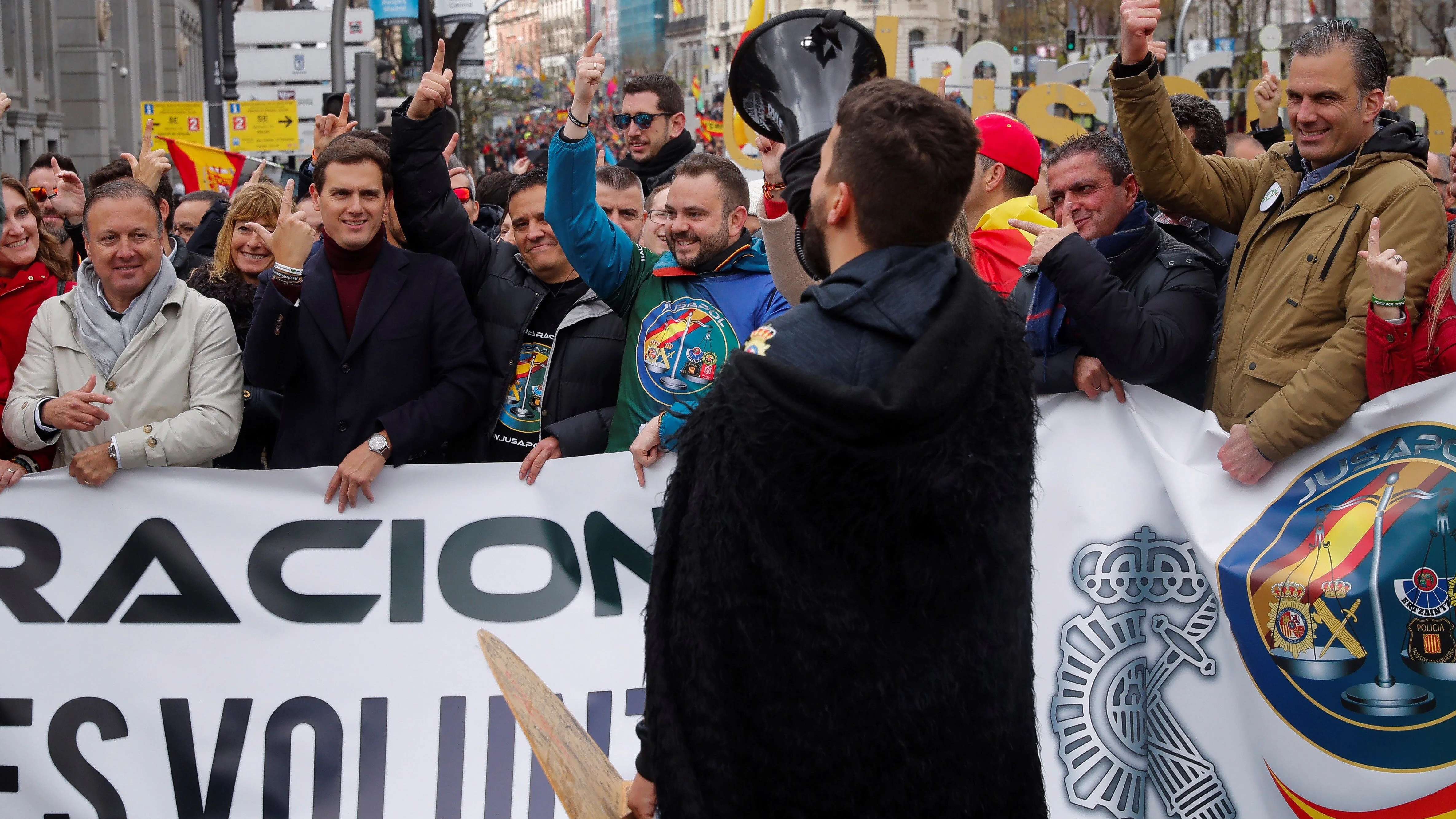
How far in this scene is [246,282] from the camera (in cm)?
499

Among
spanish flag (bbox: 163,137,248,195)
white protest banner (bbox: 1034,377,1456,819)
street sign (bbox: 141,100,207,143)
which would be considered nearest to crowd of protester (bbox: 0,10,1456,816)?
white protest banner (bbox: 1034,377,1456,819)

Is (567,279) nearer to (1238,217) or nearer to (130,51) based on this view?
(1238,217)

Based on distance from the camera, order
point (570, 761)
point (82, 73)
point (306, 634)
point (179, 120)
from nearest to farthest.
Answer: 1. point (570, 761)
2. point (306, 634)
3. point (179, 120)
4. point (82, 73)

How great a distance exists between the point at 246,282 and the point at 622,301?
→ 1.60 metres

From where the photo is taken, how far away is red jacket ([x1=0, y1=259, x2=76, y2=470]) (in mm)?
4309

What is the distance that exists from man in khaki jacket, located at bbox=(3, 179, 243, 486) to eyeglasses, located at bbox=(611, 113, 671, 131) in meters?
3.40

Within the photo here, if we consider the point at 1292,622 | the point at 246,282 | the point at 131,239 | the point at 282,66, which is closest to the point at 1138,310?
the point at 1292,622

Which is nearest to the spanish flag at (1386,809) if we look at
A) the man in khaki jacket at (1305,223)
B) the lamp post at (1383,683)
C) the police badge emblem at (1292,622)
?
the lamp post at (1383,683)

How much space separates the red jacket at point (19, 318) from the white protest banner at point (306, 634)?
0.30 meters

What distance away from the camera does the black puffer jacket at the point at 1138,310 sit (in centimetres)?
365

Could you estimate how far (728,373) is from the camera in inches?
84.2

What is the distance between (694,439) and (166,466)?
2596 mm

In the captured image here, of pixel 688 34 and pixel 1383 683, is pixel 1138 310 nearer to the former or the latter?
pixel 1383 683

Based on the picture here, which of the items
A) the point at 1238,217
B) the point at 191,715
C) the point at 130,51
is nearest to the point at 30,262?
the point at 191,715
